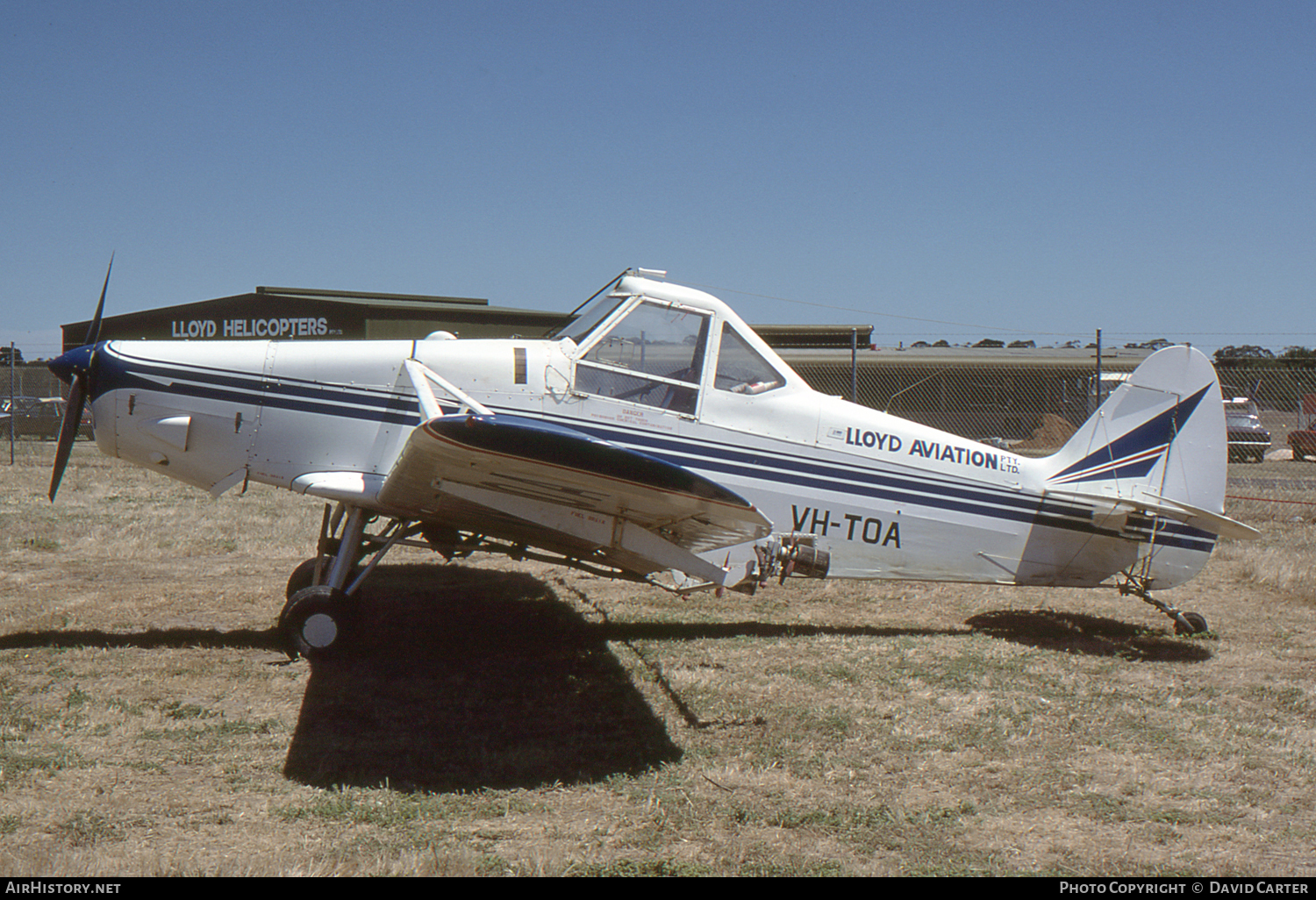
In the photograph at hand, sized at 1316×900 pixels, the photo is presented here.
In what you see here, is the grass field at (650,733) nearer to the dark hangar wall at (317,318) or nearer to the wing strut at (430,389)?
the wing strut at (430,389)

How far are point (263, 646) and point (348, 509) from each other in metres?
1.32

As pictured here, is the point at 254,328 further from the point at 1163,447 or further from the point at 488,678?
the point at 1163,447

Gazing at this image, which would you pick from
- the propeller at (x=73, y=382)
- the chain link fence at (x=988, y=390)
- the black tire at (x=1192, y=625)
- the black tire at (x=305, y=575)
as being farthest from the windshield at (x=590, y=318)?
the chain link fence at (x=988, y=390)

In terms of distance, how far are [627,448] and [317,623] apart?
7.71ft

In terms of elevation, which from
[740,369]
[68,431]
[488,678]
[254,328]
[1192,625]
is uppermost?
[254,328]

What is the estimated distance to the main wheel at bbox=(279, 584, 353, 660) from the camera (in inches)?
233

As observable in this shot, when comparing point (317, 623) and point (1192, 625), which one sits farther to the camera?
point (1192, 625)

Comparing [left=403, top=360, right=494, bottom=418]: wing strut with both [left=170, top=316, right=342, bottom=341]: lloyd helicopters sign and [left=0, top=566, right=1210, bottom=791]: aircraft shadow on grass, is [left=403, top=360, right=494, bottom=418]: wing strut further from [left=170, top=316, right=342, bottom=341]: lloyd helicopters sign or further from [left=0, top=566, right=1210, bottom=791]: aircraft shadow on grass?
[left=170, top=316, right=342, bottom=341]: lloyd helicopters sign

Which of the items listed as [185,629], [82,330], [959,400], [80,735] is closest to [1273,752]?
[80,735]

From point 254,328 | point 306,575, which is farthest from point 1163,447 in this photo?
point 254,328

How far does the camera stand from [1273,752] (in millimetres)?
4910

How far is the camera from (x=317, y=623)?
5.93 m

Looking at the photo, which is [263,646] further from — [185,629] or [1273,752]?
[1273,752]

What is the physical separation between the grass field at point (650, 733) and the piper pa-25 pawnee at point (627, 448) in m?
0.69
